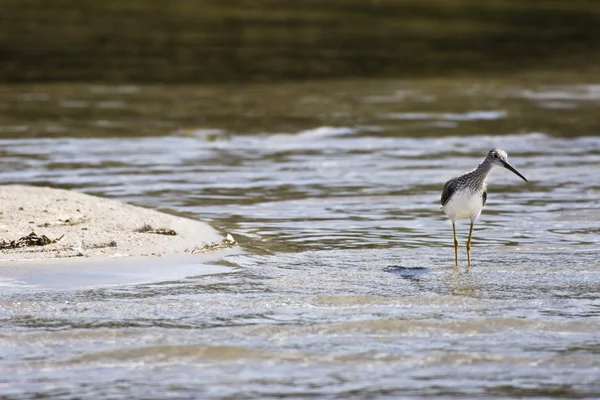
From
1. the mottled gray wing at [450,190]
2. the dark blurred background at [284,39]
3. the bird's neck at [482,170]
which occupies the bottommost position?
the mottled gray wing at [450,190]

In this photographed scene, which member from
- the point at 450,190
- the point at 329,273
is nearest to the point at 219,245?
the point at 329,273

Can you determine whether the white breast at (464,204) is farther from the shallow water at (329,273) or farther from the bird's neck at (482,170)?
the shallow water at (329,273)

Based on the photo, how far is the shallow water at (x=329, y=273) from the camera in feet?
22.0

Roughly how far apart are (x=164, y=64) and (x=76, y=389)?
1693cm

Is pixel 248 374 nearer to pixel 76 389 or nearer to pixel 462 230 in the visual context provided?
pixel 76 389

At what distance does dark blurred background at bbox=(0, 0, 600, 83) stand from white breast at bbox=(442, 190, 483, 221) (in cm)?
1214

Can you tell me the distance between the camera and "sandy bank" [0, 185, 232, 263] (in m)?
9.30

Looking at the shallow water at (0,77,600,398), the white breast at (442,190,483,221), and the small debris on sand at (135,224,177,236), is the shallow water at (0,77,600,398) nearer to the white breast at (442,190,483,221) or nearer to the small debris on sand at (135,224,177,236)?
the white breast at (442,190,483,221)

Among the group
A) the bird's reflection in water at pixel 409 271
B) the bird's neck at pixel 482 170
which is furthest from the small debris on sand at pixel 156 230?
the bird's neck at pixel 482 170

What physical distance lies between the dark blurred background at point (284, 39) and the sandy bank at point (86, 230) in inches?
409

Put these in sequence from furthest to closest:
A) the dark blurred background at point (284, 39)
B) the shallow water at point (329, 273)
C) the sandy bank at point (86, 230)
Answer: the dark blurred background at point (284, 39), the sandy bank at point (86, 230), the shallow water at point (329, 273)

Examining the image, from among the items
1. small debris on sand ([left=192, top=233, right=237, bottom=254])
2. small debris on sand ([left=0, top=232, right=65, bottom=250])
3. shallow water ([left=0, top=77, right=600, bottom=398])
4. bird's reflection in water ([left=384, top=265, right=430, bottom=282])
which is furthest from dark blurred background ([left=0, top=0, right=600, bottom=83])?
bird's reflection in water ([left=384, top=265, right=430, bottom=282])

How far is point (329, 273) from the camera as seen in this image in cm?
894

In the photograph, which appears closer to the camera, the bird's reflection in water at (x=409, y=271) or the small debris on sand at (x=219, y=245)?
the bird's reflection in water at (x=409, y=271)
